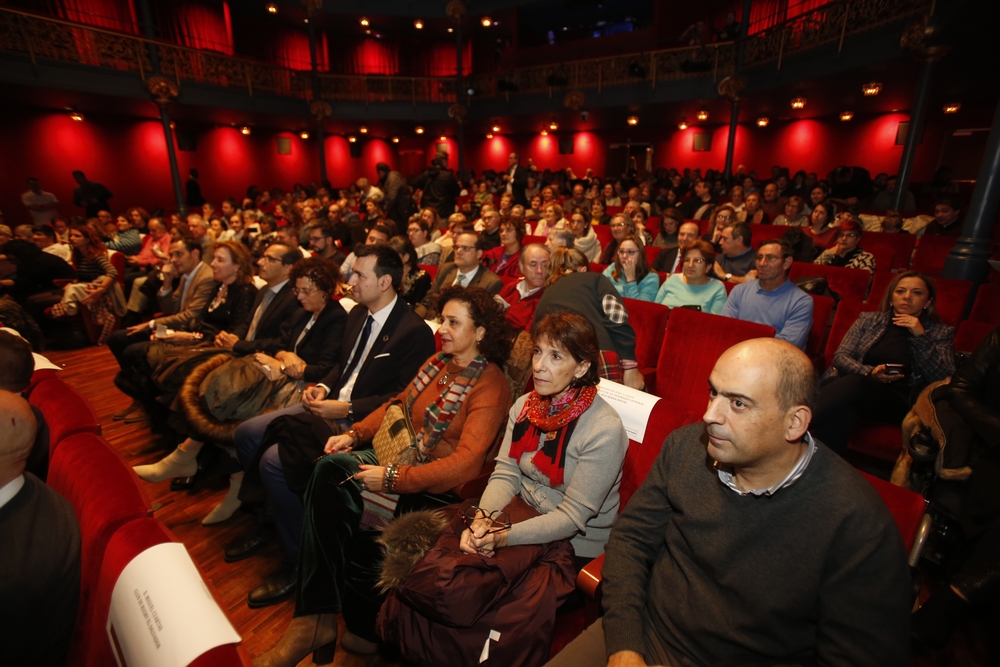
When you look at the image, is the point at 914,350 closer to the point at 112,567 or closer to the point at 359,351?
the point at 359,351

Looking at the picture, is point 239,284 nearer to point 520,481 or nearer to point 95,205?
point 520,481

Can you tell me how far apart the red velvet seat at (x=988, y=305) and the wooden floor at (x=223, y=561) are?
2.28m

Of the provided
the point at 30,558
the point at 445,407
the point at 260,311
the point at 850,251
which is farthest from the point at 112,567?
the point at 850,251

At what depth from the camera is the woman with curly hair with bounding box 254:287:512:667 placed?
1781mm

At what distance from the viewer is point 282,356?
9.29ft

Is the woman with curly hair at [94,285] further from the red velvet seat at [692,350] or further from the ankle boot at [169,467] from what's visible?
the red velvet seat at [692,350]

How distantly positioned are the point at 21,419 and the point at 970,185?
14.6m

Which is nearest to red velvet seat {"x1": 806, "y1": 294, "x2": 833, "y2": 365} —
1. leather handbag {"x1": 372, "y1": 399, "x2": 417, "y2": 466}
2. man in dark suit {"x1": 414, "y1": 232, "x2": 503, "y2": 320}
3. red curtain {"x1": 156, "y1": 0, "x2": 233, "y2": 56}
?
man in dark suit {"x1": 414, "y1": 232, "x2": 503, "y2": 320}

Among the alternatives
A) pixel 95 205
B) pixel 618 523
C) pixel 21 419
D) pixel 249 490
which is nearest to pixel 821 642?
pixel 618 523

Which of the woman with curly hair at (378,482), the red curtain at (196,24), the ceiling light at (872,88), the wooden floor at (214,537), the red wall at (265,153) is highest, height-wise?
the red curtain at (196,24)

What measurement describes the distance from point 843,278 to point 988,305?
0.84m

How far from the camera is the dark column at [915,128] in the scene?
597 cm

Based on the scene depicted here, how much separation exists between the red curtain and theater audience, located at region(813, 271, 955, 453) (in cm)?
1518

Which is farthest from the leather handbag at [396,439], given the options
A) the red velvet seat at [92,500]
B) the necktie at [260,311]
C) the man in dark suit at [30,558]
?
the necktie at [260,311]
